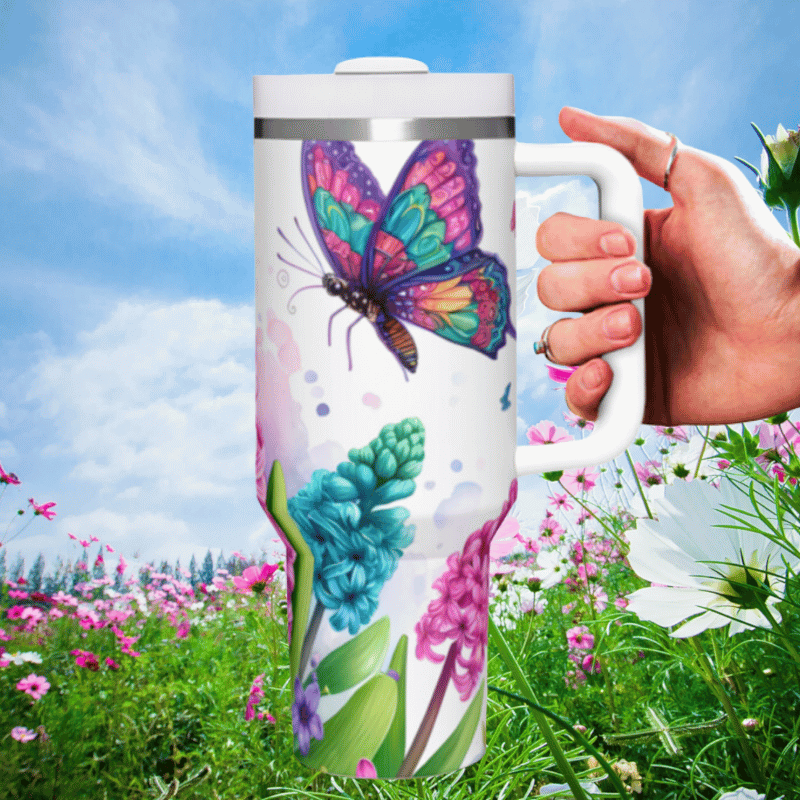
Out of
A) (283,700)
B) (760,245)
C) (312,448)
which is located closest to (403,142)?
(312,448)

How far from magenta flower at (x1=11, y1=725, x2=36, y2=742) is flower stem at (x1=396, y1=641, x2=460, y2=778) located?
1.13 m

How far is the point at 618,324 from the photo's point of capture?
3.06 feet

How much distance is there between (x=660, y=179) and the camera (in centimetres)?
117

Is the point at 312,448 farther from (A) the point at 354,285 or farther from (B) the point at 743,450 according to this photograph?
(B) the point at 743,450

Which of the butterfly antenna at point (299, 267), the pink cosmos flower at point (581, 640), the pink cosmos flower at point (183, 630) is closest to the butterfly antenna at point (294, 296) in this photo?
the butterfly antenna at point (299, 267)

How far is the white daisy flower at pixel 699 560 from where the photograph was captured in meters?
0.99

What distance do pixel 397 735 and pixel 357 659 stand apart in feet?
0.27

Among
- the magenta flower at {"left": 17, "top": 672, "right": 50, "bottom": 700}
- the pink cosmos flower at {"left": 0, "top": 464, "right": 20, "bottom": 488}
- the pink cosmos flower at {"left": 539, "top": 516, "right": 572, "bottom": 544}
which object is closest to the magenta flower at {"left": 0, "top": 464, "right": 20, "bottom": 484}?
the pink cosmos flower at {"left": 0, "top": 464, "right": 20, "bottom": 488}

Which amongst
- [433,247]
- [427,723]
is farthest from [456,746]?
[433,247]

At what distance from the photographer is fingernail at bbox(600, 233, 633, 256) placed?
2.99 ft

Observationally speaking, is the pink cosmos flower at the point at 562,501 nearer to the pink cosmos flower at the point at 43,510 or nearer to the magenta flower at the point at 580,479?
the magenta flower at the point at 580,479

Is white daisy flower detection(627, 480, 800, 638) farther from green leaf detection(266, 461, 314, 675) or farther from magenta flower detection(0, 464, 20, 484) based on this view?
magenta flower detection(0, 464, 20, 484)

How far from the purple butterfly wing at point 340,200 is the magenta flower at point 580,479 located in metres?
1.08

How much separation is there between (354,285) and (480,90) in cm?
21
